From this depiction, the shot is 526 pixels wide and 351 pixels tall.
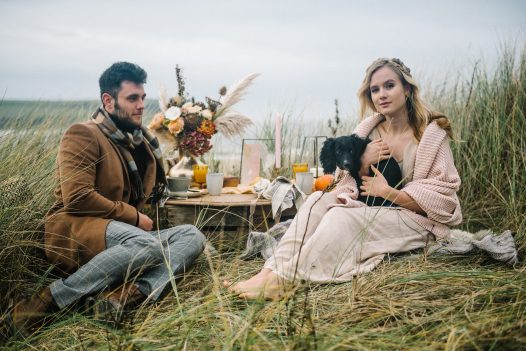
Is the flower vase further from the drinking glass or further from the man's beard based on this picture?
the man's beard

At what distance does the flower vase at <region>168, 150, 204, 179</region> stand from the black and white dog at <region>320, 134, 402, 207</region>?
1236 millimetres

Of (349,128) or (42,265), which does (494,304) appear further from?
(349,128)

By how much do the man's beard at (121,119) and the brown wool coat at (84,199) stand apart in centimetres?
16

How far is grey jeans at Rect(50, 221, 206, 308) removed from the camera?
7.93 feet

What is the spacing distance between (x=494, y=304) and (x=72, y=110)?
409 centimetres

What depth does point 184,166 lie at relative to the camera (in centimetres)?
396

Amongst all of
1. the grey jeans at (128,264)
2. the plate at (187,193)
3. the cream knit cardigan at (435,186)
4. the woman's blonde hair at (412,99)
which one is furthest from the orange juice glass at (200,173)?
the woman's blonde hair at (412,99)

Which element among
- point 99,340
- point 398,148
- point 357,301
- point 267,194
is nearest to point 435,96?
point 398,148

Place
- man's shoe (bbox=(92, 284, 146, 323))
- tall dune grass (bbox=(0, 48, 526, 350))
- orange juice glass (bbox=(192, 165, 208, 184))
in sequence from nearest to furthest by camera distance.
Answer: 1. tall dune grass (bbox=(0, 48, 526, 350))
2. man's shoe (bbox=(92, 284, 146, 323))
3. orange juice glass (bbox=(192, 165, 208, 184))

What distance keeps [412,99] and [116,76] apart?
2.03m

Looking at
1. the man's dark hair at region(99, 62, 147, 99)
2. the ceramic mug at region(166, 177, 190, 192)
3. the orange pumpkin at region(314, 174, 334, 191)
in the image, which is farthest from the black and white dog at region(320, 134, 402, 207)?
the man's dark hair at region(99, 62, 147, 99)

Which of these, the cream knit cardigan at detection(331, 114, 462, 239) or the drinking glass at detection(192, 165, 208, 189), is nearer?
the cream knit cardigan at detection(331, 114, 462, 239)

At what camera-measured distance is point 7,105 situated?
3.09m

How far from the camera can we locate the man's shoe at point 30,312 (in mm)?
2152
